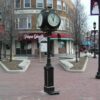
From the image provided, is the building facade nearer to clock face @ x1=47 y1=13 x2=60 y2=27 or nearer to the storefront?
the storefront

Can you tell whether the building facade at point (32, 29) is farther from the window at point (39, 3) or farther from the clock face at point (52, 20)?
the clock face at point (52, 20)

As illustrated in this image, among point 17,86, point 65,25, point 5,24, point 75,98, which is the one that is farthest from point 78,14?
point 75,98

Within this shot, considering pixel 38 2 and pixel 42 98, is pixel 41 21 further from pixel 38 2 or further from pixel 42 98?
pixel 38 2

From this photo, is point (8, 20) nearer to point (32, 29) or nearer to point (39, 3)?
point (32, 29)

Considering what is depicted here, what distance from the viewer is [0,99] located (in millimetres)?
12789

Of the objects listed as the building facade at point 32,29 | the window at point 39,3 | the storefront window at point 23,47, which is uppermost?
the window at point 39,3

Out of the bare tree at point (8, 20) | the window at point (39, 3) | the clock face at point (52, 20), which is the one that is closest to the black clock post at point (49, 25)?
the clock face at point (52, 20)

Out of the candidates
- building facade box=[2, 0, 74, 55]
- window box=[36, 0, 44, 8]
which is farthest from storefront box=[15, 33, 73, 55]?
window box=[36, 0, 44, 8]

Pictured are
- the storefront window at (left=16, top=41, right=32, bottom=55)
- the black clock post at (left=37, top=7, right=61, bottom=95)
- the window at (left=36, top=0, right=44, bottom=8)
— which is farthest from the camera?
the window at (left=36, top=0, right=44, bottom=8)

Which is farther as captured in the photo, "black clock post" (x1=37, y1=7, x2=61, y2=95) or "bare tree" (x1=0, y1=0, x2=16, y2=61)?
"bare tree" (x1=0, y1=0, x2=16, y2=61)

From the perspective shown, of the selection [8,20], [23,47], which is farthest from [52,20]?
[23,47]

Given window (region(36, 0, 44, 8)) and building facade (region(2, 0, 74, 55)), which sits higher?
window (region(36, 0, 44, 8))

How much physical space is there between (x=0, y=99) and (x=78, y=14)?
29.0m

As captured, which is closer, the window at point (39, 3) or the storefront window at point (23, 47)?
the storefront window at point (23, 47)
